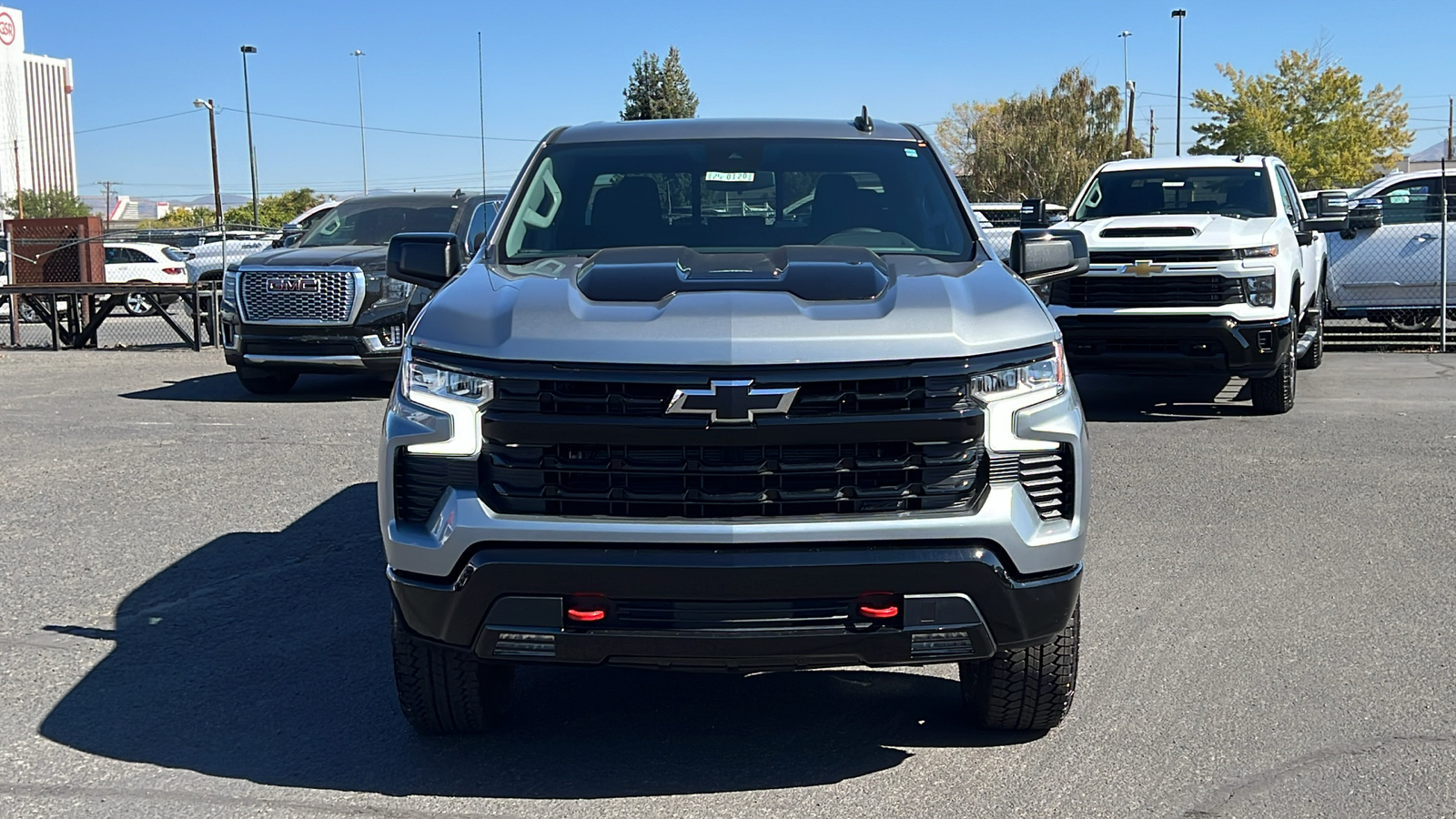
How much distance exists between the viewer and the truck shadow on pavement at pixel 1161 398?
11391 millimetres

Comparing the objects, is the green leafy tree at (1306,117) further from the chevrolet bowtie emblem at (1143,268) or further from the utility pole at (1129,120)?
the chevrolet bowtie emblem at (1143,268)

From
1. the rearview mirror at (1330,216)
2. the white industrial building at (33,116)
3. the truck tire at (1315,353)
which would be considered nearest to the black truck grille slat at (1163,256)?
the rearview mirror at (1330,216)

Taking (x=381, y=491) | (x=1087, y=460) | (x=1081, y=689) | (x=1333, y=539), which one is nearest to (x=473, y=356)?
(x=381, y=491)

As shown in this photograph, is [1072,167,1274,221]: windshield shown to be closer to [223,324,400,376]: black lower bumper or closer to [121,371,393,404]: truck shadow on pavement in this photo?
[223,324,400,376]: black lower bumper

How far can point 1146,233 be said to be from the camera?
432 inches

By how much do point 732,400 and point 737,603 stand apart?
50 centimetres

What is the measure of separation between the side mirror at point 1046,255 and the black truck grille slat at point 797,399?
153cm

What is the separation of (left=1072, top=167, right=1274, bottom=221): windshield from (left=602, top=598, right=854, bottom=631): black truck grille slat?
30.4ft

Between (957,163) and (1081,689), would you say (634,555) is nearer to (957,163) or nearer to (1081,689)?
(1081,689)

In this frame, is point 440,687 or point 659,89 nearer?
point 440,687

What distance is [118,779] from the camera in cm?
404

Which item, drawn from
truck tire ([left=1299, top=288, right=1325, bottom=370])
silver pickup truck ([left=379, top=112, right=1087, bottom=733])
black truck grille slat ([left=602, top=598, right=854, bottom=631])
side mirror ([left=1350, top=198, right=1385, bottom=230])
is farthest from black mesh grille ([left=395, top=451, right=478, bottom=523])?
truck tire ([left=1299, top=288, right=1325, bottom=370])

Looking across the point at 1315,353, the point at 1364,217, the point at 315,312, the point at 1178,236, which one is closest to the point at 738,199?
the point at 1178,236

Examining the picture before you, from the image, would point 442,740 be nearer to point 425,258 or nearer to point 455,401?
point 455,401
